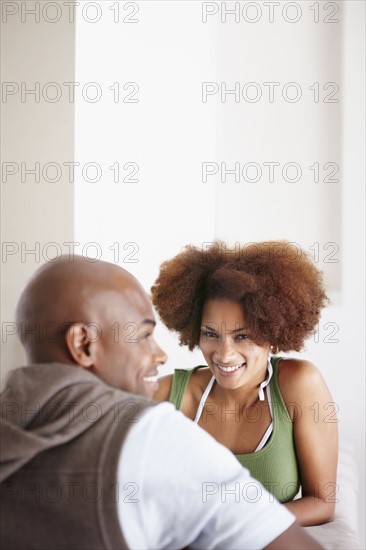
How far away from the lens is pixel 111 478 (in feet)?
2.66

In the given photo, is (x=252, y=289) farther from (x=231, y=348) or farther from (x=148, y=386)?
(x=148, y=386)

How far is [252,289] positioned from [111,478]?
1198mm

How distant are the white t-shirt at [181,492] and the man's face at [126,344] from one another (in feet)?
0.51

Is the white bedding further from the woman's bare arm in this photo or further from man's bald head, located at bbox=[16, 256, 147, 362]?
man's bald head, located at bbox=[16, 256, 147, 362]

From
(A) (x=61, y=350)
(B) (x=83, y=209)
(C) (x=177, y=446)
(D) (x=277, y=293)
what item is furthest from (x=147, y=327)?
(B) (x=83, y=209)

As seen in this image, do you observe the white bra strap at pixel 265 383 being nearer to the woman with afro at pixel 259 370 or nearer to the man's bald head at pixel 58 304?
the woman with afro at pixel 259 370

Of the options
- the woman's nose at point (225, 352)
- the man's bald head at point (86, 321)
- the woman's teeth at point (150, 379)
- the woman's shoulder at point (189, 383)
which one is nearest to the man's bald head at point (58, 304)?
the man's bald head at point (86, 321)

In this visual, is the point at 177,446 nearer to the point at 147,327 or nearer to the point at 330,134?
the point at 147,327

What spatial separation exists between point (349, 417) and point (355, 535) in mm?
1414

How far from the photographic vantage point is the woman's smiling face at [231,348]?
1.96m

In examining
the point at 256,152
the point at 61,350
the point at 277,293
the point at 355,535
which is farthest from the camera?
the point at 256,152

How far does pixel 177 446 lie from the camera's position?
0.83m

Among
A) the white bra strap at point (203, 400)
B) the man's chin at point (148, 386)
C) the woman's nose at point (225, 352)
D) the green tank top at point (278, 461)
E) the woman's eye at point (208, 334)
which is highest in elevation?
the woman's eye at point (208, 334)

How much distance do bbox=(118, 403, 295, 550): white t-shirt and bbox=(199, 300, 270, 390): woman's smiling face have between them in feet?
3.55
